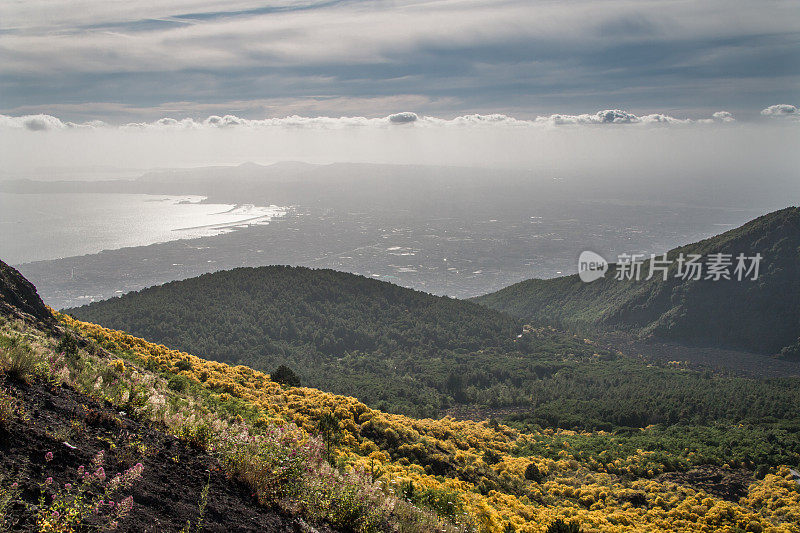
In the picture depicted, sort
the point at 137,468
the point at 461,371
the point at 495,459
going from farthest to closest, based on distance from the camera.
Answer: the point at 461,371, the point at 495,459, the point at 137,468

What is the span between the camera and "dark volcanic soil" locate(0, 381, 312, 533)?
211 inches

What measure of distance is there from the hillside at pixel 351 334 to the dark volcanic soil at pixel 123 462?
124 feet

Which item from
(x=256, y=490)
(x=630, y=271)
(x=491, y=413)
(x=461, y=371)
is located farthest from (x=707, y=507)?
(x=630, y=271)

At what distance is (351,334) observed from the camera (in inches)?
3140

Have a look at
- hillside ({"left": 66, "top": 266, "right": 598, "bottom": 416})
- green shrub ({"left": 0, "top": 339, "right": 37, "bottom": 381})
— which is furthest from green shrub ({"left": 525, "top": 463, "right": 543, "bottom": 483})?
hillside ({"left": 66, "top": 266, "right": 598, "bottom": 416})

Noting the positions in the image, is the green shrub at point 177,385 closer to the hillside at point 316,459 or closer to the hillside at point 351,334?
the hillside at point 316,459

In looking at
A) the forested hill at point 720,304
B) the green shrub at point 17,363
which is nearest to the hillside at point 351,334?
the forested hill at point 720,304

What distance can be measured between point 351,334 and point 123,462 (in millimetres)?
74178

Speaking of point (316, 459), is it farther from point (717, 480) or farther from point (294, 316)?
point (294, 316)

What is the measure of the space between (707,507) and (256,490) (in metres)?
17.3

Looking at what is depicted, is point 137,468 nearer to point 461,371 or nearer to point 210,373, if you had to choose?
point 210,373

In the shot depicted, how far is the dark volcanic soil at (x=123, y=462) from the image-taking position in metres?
5.37

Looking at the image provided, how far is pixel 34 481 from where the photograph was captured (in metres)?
5.17

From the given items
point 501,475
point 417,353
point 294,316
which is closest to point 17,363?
point 501,475
